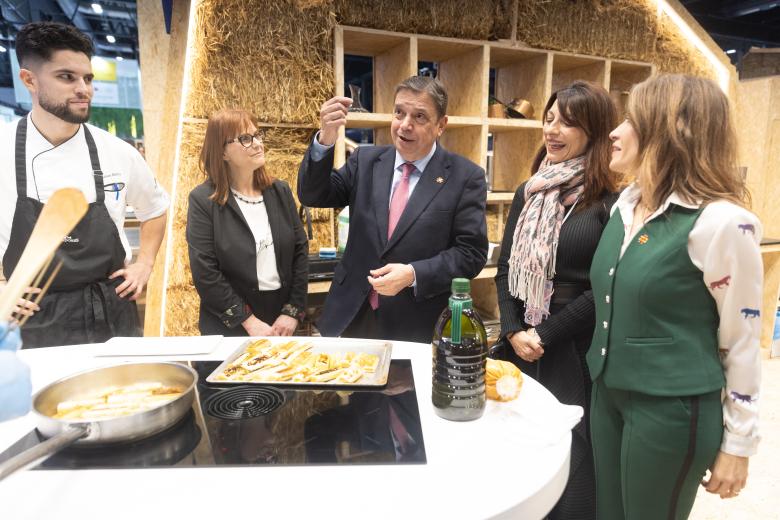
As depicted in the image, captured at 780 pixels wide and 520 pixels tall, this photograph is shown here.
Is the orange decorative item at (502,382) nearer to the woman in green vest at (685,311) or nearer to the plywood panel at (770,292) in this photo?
the woman in green vest at (685,311)

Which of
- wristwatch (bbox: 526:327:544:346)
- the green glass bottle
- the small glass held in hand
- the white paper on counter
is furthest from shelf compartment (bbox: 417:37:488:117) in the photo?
the green glass bottle

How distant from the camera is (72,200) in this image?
86 cm

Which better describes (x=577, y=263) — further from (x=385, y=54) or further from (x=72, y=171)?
(x=385, y=54)

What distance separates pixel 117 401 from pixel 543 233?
57.9 inches

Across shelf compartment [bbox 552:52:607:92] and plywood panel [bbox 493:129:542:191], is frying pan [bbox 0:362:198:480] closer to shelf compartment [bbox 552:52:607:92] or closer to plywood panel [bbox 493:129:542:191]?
plywood panel [bbox 493:129:542:191]

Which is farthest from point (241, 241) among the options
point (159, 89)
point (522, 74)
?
point (522, 74)

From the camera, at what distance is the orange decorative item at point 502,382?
1142 mm

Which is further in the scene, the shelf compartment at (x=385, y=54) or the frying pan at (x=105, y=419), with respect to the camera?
the shelf compartment at (x=385, y=54)

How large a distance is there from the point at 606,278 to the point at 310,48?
250 centimetres

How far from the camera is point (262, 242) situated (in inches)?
91.0

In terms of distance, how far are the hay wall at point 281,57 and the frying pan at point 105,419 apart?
6.62 ft

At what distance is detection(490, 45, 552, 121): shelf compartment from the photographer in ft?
12.2

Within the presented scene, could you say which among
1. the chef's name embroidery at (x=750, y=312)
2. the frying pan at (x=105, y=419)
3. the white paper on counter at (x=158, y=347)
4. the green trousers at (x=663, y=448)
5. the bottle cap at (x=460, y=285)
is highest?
the bottle cap at (x=460, y=285)

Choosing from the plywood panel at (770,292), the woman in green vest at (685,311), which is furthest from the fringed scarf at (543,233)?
the plywood panel at (770,292)
